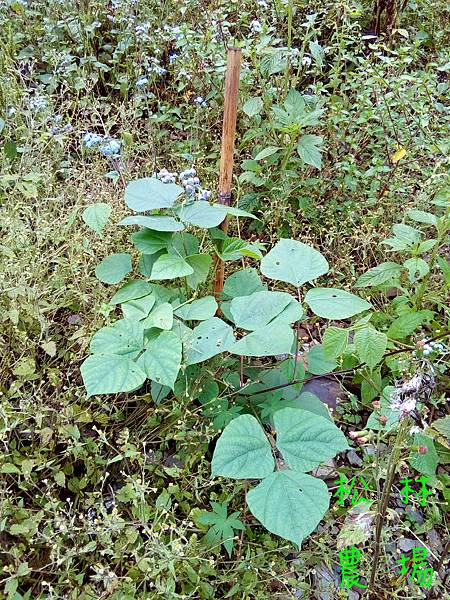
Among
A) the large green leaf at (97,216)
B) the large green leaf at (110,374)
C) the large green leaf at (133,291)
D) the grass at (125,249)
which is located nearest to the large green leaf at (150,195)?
the large green leaf at (97,216)

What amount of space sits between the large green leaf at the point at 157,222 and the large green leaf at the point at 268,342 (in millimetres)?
410

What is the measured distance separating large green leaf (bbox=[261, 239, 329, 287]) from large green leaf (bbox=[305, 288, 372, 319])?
5 cm

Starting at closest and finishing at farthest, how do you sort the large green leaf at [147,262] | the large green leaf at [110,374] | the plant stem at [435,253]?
1. the large green leaf at [110,374]
2. the large green leaf at [147,262]
3. the plant stem at [435,253]

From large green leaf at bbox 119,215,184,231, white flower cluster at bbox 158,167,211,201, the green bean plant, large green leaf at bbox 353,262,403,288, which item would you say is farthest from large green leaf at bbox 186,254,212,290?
large green leaf at bbox 353,262,403,288

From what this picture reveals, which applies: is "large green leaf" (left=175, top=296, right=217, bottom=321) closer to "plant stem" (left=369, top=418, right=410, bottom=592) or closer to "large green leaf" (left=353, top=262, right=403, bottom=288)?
"plant stem" (left=369, top=418, right=410, bottom=592)

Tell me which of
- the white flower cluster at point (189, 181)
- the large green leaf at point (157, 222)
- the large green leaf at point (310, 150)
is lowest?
the large green leaf at point (310, 150)

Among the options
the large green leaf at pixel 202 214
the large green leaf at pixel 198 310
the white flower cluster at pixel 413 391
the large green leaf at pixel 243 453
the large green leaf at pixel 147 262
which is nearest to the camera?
the white flower cluster at pixel 413 391

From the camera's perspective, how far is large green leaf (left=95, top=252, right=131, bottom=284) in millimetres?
1646

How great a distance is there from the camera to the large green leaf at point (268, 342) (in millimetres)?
1283

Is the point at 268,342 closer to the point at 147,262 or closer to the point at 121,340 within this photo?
the point at 121,340

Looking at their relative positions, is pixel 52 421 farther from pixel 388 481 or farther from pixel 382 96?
pixel 382 96

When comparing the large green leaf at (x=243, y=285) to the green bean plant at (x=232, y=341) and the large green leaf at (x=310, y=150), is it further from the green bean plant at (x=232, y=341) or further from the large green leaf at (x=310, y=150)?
the large green leaf at (x=310, y=150)

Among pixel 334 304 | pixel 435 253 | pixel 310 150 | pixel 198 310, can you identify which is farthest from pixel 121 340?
pixel 310 150

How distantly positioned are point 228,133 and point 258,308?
1.86ft
